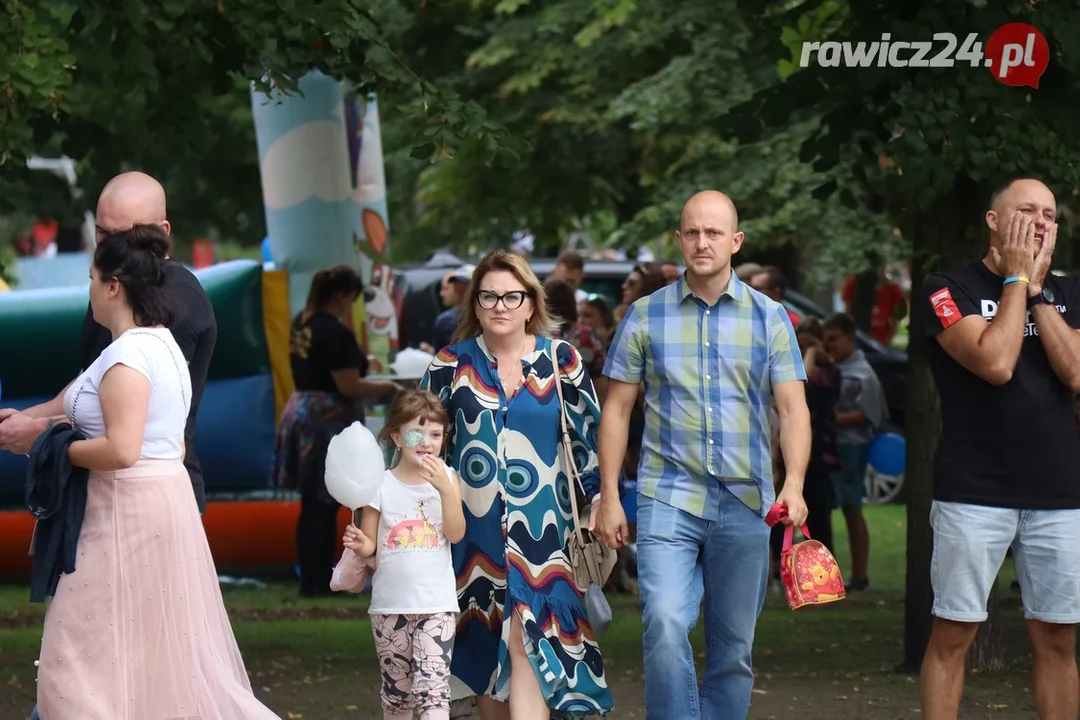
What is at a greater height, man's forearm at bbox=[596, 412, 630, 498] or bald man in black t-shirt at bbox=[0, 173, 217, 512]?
bald man in black t-shirt at bbox=[0, 173, 217, 512]

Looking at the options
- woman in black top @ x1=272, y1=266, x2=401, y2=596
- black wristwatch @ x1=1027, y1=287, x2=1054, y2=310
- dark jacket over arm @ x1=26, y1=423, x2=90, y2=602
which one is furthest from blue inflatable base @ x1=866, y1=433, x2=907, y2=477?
dark jacket over arm @ x1=26, y1=423, x2=90, y2=602

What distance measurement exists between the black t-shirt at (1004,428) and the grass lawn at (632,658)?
2047mm

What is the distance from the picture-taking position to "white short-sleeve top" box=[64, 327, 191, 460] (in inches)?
207

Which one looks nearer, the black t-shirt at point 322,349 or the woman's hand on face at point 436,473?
the woman's hand on face at point 436,473

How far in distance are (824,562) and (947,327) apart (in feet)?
2.93

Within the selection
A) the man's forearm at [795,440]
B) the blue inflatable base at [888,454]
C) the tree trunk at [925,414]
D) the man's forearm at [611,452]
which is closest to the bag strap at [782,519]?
the man's forearm at [795,440]

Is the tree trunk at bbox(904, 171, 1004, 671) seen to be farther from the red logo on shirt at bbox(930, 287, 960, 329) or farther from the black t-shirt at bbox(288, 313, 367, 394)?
the black t-shirt at bbox(288, 313, 367, 394)

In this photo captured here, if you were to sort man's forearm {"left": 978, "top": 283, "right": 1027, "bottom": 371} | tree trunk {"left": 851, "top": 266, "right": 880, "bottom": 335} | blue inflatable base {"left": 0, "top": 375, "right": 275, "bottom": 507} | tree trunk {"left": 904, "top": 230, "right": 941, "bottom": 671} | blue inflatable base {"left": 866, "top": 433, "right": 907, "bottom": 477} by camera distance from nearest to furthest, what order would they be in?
man's forearm {"left": 978, "top": 283, "right": 1027, "bottom": 371} < tree trunk {"left": 904, "top": 230, "right": 941, "bottom": 671} < blue inflatable base {"left": 0, "top": 375, "right": 275, "bottom": 507} < blue inflatable base {"left": 866, "top": 433, "right": 907, "bottom": 477} < tree trunk {"left": 851, "top": 266, "right": 880, "bottom": 335}

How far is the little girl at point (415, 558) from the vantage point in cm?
616

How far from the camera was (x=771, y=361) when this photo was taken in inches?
243

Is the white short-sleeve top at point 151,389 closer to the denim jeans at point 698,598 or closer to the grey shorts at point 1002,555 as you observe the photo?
the denim jeans at point 698,598

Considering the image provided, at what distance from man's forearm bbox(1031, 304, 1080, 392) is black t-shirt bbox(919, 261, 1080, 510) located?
2.7 inches

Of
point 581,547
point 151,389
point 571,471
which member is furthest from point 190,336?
point 581,547
